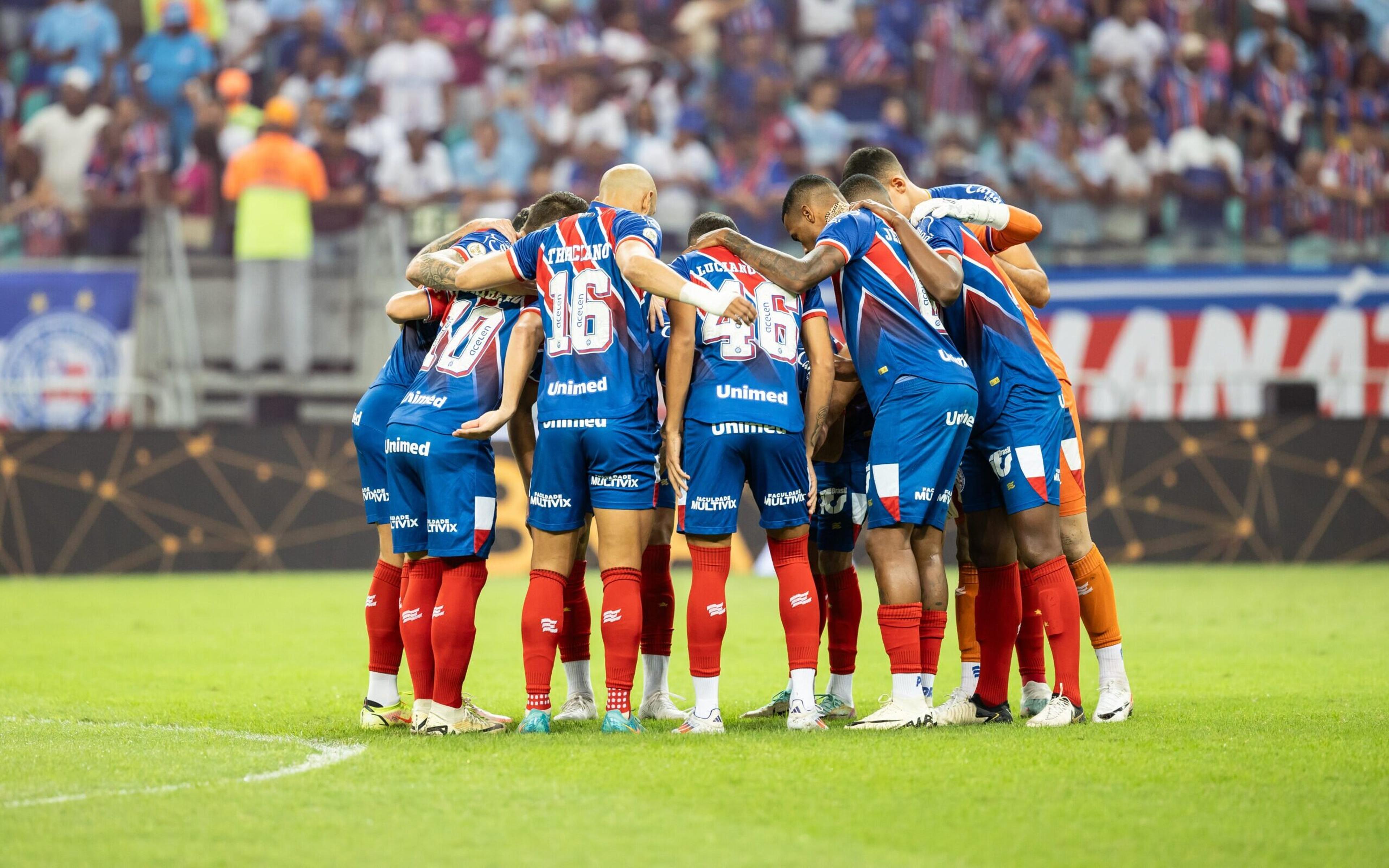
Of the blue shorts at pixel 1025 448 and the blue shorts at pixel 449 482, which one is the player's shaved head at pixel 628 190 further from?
the blue shorts at pixel 1025 448

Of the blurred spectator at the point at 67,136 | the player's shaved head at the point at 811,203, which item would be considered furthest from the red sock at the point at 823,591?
the blurred spectator at the point at 67,136

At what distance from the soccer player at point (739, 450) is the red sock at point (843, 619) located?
0.62 m

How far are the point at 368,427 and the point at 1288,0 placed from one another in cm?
1913

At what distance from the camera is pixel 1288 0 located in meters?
22.1

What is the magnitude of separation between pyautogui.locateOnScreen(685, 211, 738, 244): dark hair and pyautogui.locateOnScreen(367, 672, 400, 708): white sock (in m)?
A: 2.73

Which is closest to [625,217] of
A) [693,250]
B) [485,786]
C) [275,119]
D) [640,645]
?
[693,250]

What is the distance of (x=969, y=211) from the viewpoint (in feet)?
24.6

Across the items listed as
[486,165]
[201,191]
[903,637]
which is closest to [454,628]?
[903,637]

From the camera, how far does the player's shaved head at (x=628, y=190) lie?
720 centimetres

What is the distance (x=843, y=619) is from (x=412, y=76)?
1579 centimetres

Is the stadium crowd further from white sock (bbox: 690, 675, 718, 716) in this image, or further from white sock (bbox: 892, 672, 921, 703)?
A: white sock (bbox: 690, 675, 718, 716)

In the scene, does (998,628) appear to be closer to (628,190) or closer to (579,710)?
(579,710)

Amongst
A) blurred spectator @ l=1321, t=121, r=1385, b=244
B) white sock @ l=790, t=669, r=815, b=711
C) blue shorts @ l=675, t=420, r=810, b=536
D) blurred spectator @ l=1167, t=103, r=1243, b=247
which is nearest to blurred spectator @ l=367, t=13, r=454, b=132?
blurred spectator @ l=1167, t=103, r=1243, b=247

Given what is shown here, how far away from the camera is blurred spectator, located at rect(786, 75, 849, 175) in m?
21.0
